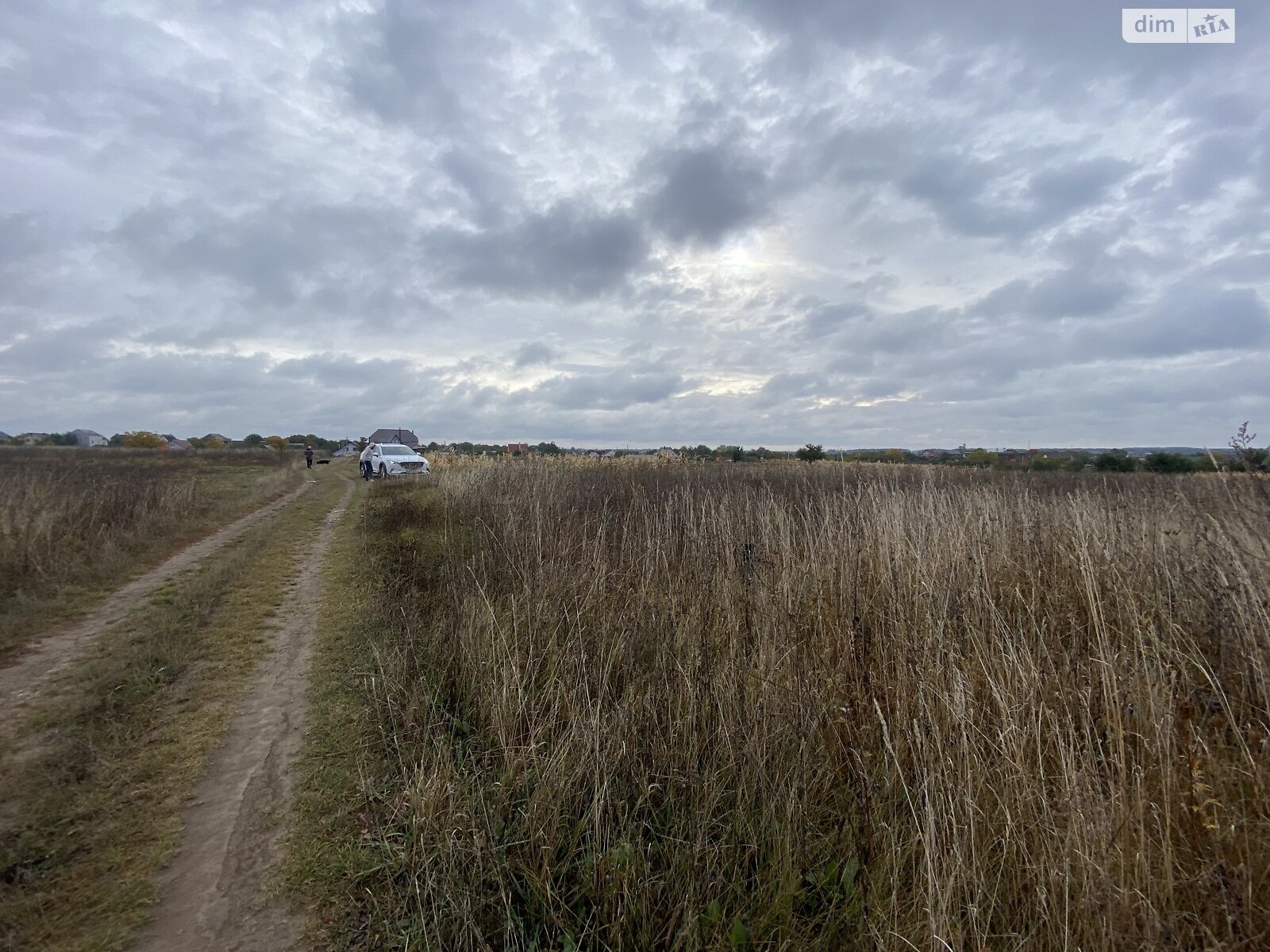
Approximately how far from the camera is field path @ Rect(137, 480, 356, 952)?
2279mm

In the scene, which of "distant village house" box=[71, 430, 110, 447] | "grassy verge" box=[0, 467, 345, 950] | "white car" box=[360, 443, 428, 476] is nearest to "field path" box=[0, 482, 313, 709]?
"grassy verge" box=[0, 467, 345, 950]

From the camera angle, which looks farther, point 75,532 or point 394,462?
point 394,462

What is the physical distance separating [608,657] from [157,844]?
2581 mm

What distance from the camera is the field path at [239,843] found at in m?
2.28

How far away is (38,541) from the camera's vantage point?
830 centimetres

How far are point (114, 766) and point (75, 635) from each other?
3580 mm

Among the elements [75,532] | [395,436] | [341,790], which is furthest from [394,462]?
[395,436]

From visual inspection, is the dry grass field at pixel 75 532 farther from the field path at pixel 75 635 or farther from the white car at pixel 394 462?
the white car at pixel 394 462

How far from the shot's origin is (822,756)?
10.4 feet

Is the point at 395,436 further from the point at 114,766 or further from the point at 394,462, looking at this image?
the point at 114,766

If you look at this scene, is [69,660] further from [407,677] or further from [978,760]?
[978,760]

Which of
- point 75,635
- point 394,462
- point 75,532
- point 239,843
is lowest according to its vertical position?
point 239,843

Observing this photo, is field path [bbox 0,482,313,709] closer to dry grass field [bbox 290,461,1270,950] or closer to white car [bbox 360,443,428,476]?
dry grass field [bbox 290,461,1270,950]

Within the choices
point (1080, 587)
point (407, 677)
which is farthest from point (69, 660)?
point (1080, 587)
